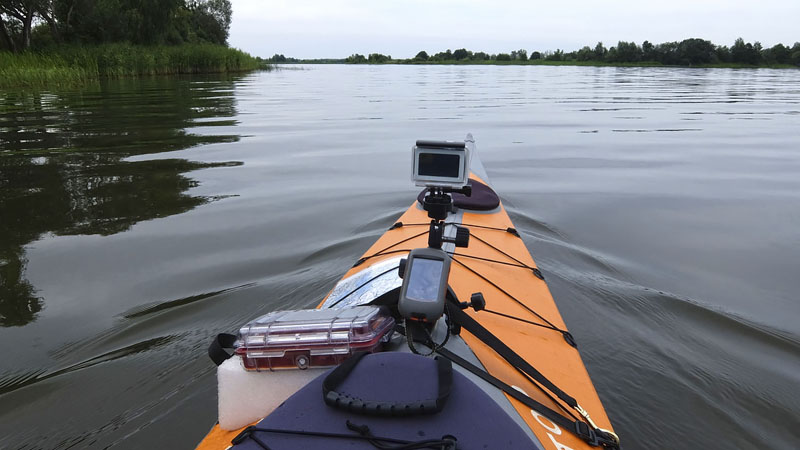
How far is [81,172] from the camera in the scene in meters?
7.10

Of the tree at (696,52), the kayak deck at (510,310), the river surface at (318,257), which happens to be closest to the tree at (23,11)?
the river surface at (318,257)

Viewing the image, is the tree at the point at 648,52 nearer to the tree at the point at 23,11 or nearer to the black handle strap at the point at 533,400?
the tree at the point at 23,11

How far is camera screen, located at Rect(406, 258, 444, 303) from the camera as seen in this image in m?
1.74

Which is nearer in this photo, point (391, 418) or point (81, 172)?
point (391, 418)

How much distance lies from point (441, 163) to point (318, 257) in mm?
2875

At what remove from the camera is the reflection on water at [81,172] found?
484 centimetres

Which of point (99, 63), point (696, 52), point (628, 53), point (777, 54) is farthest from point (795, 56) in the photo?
point (99, 63)

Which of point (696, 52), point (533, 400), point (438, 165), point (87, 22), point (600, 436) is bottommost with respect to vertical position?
point (600, 436)

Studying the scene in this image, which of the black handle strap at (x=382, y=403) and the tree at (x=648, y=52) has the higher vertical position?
the tree at (x=648, y=52)

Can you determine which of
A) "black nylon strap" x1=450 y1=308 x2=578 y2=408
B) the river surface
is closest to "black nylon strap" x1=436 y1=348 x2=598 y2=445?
"black nylon strap" x1=450 y1=308 x2=578 y2=408

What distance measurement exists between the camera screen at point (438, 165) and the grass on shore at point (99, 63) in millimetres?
19874

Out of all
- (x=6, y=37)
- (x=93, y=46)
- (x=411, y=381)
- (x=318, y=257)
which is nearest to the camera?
(x=411, y=381)

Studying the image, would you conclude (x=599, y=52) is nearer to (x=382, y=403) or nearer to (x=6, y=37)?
(x=6, y=37)

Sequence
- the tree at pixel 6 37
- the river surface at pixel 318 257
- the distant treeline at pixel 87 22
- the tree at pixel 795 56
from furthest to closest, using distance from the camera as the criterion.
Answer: the tree at pixel 795 56 < the distant treeline at pixel 87 22 < the tree at pixel 6 37 < the river surface at pixel 318 257
